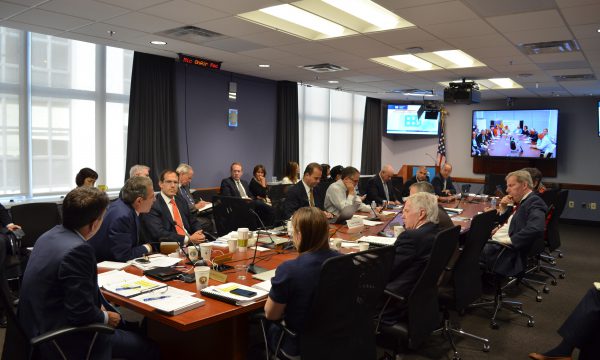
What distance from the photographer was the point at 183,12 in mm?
4164

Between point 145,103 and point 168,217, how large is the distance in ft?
10.0

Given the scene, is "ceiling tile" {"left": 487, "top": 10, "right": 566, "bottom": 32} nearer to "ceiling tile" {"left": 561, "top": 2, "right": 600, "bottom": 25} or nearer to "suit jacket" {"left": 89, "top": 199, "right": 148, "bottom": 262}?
"ceiling tile" {"left": 561, "top": 2, "right": 600, "bottom": 25}

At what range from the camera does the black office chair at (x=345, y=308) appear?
77.3 inches

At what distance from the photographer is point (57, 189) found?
5.90 metres

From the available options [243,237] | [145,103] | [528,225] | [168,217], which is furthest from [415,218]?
[145,103]

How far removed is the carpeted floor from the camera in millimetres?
3428

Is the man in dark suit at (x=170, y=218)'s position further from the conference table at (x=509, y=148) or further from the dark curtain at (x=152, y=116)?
the conference table at (x=509, y=148)

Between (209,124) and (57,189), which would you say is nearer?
(57,189)

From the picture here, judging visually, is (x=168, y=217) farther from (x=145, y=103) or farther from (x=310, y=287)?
(x=145, y=103)

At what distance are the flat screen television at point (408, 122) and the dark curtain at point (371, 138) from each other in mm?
307

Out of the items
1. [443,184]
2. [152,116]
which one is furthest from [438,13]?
[443,184]

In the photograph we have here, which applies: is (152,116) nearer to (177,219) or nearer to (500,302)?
(177,219)

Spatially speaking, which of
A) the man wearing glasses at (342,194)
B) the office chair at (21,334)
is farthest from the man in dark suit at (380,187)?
the office chair at (21,334)

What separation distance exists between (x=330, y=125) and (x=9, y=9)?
282 inches
